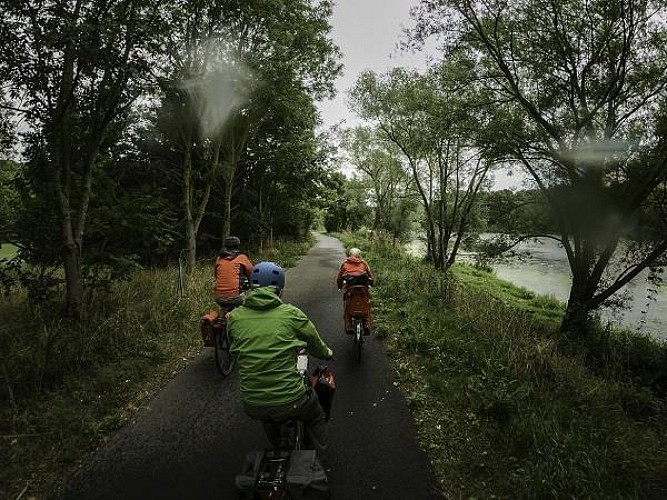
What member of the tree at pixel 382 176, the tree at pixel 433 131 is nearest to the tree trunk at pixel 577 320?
the tree at pixel 433 131

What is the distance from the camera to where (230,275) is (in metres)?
6.04

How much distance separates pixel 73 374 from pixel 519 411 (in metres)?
5.99

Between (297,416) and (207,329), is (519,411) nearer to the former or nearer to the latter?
(297,416)

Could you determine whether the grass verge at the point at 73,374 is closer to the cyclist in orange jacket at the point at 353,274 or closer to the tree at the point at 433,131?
the cyclist in orange jacket at the point at 353,274

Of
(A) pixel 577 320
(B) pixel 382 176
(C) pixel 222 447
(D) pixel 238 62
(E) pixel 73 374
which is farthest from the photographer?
(B) pixel 382 176

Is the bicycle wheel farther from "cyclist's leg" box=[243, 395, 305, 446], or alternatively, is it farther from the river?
the river

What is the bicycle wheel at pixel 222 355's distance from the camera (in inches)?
221

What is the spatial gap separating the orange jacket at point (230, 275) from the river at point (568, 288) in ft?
29.7

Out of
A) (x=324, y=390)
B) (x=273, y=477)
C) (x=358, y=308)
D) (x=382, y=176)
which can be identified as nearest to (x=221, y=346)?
(x=358, y=308)

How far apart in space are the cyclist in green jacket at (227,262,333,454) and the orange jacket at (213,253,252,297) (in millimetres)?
3187

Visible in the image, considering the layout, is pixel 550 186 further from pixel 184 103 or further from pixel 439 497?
pixel 184 103

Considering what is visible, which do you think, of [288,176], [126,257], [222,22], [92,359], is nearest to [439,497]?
[92,359]

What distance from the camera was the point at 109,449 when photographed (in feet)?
12.9

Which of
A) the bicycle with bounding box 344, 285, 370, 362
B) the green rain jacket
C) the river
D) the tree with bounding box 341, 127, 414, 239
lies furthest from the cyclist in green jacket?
the tree with bounding box 341, 127, 414, 239
